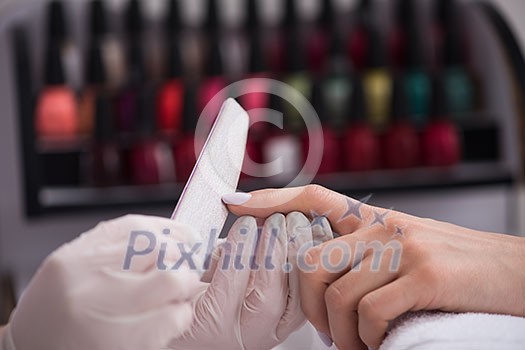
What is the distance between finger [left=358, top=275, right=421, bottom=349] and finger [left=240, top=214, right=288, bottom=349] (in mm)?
66

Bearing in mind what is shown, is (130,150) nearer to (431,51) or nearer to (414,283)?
(431,51)

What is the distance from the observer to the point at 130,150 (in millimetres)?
1310

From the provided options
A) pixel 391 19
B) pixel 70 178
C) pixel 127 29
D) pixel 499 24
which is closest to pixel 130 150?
pixel 70 178

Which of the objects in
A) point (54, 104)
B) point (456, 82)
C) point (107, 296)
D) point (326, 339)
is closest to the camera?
point (107, 296)

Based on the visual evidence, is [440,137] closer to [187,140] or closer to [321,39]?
[321,39]

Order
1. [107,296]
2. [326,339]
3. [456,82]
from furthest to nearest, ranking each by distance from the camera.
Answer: [456,82] → [326,339] → [107,296]

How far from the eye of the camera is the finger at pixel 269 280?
501 millimetres

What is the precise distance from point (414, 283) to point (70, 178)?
0.99 metres

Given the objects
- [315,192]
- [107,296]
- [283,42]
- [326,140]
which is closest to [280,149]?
[326,140]

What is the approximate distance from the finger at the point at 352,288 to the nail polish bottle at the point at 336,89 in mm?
863

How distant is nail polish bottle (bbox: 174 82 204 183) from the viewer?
1.29 meters

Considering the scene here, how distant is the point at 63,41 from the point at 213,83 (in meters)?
0.31

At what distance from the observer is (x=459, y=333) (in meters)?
0.45

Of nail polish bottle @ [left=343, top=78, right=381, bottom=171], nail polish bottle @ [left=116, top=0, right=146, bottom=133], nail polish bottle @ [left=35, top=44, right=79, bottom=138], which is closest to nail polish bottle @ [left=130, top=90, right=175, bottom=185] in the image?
nail polish bottle @ [left=116, top=0, right=146, bottom=133]
